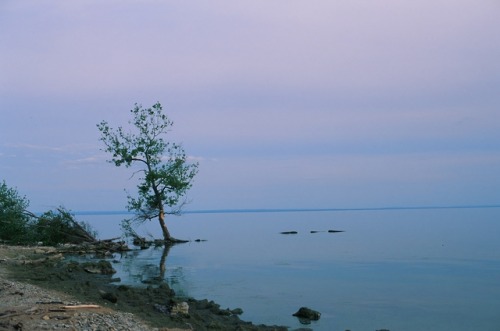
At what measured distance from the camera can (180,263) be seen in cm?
3362

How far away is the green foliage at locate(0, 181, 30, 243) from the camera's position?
36812mm

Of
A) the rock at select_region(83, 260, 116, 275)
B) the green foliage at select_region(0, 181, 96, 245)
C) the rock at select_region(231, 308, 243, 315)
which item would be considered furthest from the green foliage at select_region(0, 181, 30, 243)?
the rock at select_region(231, 308, 243, 315)

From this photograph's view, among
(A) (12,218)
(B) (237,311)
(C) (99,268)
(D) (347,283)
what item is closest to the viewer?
(B) (237,311)

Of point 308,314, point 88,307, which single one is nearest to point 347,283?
point 308,314

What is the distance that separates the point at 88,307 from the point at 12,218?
89.7 ft

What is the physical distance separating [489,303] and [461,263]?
13.7 m

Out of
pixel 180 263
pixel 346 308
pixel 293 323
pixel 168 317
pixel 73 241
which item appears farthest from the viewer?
pixel 73 241

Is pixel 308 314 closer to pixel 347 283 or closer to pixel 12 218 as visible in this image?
pixel 347 283

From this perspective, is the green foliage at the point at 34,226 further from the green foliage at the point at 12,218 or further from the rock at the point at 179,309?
the rock at the point at 179,309

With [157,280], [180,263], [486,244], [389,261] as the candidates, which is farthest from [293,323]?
[486,244]

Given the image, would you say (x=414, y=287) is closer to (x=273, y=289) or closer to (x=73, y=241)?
(x=273, y=289)

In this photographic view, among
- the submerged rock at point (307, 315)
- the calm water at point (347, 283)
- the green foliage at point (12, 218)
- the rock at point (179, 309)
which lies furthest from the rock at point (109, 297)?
the green foliage at point (12, 218)

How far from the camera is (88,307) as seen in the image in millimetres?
12266

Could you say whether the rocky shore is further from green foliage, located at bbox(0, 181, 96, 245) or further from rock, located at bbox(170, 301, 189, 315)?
green foliage, located at bbox(0, 181, 96, 245)
